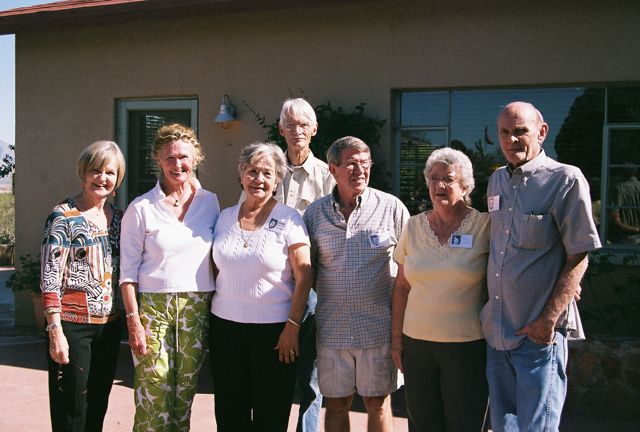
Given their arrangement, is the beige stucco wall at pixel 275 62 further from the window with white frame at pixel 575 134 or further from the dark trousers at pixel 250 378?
the dark trousers at pixel 250 378

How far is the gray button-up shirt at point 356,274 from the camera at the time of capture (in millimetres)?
3355

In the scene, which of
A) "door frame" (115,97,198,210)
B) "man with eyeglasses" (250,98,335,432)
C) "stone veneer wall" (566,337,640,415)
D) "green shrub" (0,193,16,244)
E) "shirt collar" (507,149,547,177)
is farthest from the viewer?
"green shrub" (0,193,16,244)

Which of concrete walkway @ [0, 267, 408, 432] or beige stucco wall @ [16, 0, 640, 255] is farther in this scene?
beige stucco wall @ [16, 0, 640, 255]

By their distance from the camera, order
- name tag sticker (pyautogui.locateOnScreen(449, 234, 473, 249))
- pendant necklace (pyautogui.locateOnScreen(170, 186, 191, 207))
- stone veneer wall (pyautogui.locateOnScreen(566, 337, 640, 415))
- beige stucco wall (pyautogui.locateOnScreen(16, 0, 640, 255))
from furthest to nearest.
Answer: beige stucco wall (pyautogui.locateOnScreen(16, 0, 640, 255)), stone veneer wall (pyautogui.locateOnScreen(566, 337, 640, 415)), pendant necklace (pyautogui.locateOnScreen(170, 186, 191, 207)), name tag sticker (pyautogui.locateOnScreen(449, 234, 473, 249))

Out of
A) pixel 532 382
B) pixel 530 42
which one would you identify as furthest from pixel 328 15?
pixel 532 382

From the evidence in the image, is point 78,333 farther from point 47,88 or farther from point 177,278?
point 47,88

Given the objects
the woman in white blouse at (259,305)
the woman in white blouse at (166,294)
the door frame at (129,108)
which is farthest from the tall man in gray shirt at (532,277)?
the door frame at (129,108)

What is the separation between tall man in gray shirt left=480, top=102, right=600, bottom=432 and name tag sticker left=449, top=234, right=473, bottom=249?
0.38 ft

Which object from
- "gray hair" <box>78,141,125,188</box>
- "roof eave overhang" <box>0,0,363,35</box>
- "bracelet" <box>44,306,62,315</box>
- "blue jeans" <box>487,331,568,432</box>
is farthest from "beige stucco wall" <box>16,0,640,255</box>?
"bracelet" <box>44,306,62,315</box>

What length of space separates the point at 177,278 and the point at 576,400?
130 inches

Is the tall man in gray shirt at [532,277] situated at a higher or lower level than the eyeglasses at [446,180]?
lower

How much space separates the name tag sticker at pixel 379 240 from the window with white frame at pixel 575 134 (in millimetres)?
3279

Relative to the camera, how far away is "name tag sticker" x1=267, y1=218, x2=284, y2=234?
338cm

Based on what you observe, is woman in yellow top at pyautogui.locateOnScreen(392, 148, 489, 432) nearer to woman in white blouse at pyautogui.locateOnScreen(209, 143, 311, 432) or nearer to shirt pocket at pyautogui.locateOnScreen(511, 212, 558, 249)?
shirt pocket at pyautogui.locateOnScreen(511, 212, 558, 249)
